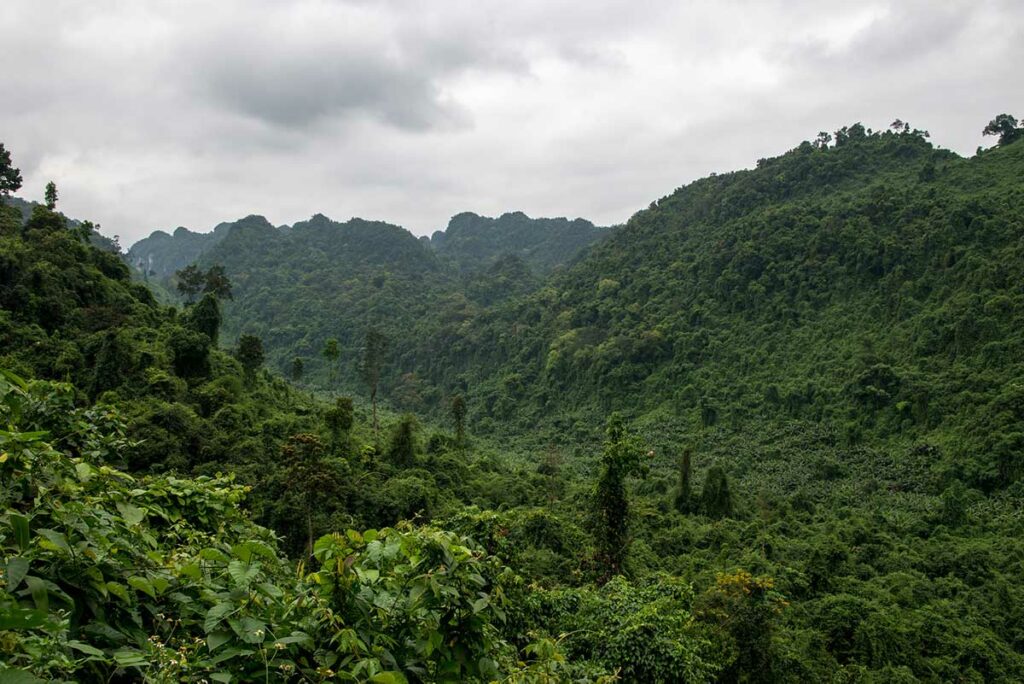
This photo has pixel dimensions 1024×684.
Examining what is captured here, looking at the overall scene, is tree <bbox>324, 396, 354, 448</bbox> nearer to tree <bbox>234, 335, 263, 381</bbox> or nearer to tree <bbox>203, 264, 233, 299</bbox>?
tree <bbox>234, 335, 263, 381</bbox>

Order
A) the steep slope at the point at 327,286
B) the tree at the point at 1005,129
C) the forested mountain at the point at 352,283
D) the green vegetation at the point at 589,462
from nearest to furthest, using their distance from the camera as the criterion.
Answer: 1. the green vegetation at the point at 589,462
2. the tree at the point at 1005,129
3. the forested mountain at the point at 352,283
4. the steep slope at the point at 327,286

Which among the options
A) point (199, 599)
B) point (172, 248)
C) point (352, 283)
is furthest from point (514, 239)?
point (199, 599)

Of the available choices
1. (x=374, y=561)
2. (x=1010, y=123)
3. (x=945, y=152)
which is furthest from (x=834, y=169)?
(x=374, y=561)

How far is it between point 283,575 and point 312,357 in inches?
2200

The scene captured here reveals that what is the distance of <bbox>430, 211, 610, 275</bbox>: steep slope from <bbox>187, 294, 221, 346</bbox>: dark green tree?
73976 mm

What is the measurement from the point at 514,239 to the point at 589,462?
8884 centimetres

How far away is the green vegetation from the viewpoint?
177 cm

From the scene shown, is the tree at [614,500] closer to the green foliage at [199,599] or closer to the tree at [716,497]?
the tree at [716,497]

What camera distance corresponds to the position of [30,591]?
140 centimetres

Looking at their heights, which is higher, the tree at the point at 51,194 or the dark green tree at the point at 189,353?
the tree at the point at 51,194

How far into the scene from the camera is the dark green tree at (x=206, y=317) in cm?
2153

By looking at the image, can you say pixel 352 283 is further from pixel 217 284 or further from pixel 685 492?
pixel 685 492

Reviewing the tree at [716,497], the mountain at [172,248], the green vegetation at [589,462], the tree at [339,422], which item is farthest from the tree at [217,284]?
the mountain at [172,248]

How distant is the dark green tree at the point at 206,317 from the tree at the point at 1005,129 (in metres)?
53.4
